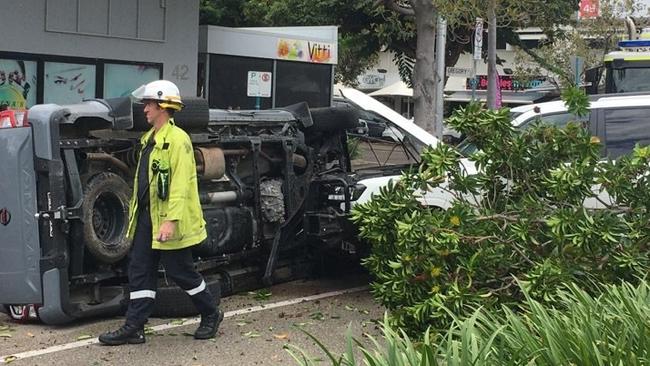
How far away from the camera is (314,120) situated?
28.7 ft

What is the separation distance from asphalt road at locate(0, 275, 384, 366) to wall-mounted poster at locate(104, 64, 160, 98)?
343 inches

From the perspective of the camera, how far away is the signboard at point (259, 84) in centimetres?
1830

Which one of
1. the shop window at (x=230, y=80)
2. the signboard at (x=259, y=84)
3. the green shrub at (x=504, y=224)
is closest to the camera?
the green shrub at (x=504, y=224)

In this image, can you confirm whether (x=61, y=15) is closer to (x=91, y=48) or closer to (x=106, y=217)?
(x=91, y=48)

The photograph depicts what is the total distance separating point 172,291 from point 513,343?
3.85 m

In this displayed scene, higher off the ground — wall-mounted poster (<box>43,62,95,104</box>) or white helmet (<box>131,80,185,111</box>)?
wall-mounted poster (<box>43,62,95,104</box>)

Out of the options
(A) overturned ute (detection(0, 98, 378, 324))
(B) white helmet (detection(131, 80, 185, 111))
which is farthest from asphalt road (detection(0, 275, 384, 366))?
(B) white helmet (detection(131, 80, 185, 111))

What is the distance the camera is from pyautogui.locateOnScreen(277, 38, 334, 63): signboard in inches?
742

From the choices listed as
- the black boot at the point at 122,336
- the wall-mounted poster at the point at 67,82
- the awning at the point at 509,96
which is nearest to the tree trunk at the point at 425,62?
the wall-mounted poster at the point at 67,82

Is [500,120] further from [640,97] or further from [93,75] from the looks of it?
[93,75]

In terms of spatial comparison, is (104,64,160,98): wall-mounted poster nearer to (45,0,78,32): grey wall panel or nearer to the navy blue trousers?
(45,0,78,32): grey wall panel

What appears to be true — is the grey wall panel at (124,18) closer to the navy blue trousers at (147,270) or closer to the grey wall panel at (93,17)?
the grey wall panel at (93,17)

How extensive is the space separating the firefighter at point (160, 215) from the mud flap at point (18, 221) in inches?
29.4

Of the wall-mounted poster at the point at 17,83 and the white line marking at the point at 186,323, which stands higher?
the wall-mounted poster at the point at 17,83
